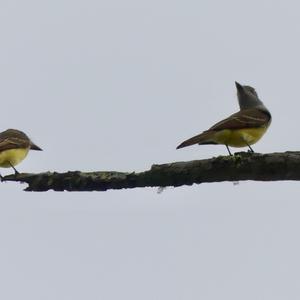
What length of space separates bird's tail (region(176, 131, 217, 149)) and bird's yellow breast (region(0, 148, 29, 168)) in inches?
187

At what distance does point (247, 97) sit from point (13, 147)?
4826 millimetres

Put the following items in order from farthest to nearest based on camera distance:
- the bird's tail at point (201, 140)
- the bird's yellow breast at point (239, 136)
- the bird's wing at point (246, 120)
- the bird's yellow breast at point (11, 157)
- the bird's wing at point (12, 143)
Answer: the bird's wing at point (12, 143) < the bird's yellow breast at point (11, 157) < the bird's wing at point (246, 120) < the bird's yellow breast at point (239, 136) < the bird's tail at point (201, 140)

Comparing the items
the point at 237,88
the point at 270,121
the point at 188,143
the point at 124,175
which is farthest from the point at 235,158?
the point at 237,88

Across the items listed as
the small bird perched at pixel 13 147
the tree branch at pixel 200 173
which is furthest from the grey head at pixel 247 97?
the tree branch at pixel 200 173

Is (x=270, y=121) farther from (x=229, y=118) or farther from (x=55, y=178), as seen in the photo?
(x=55, y=178)

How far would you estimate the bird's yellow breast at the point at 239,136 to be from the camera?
12859 mm

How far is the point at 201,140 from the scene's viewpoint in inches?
475

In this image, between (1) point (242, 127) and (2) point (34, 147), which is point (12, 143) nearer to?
(2) point (34, 147)

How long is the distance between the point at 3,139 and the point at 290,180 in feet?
30.0

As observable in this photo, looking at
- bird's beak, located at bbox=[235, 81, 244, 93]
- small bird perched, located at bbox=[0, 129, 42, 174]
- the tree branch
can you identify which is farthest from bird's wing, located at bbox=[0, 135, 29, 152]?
the tree branch

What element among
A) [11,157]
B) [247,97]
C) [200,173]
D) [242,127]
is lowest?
[200,173]

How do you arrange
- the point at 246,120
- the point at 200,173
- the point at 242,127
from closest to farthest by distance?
the point at 200,173 < the point at 242,127 < the point at 246,120

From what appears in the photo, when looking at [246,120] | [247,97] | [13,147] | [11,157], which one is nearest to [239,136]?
[246,120]

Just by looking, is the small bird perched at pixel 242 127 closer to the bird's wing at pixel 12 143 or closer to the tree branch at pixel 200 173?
the tree branch at pixel 200 173
